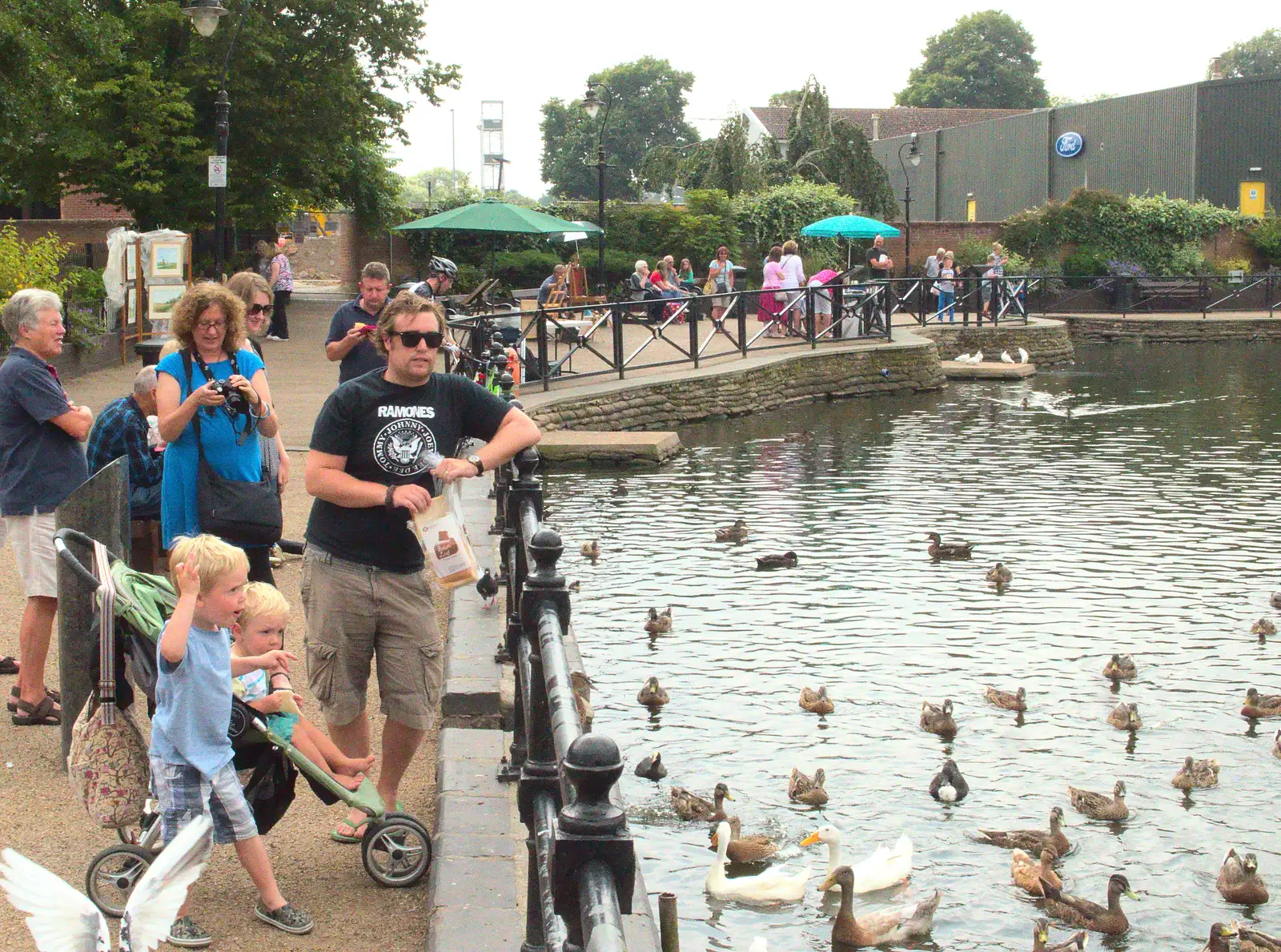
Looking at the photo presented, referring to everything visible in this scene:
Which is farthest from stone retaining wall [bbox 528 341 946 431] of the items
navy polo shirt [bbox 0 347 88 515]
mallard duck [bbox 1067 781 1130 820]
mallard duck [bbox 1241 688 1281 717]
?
navy polo shirt [bbox 0 347 88 515]

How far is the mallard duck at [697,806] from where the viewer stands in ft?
24.3

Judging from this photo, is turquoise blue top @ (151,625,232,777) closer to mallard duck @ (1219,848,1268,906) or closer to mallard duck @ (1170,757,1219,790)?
mallard duck @ (1219,848,1268,906)

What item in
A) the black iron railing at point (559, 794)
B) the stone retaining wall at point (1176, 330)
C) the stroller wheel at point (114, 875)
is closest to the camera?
the black iron railing at point (559, 794)

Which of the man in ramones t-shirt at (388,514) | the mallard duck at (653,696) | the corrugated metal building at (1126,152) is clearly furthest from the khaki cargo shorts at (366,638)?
the corrugated metal building at (1126,152)

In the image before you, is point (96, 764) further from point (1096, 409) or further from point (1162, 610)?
point (1096, 409)

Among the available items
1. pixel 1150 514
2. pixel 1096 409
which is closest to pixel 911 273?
pixel 1096 409

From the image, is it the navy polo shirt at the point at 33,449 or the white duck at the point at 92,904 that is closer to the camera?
the white duck at the point at 92,904

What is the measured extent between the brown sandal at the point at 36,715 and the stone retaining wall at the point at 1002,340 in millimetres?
25920

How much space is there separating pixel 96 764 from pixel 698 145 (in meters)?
42.7

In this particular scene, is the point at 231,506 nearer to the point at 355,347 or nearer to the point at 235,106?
the point at 355,347

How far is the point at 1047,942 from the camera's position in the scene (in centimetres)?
637

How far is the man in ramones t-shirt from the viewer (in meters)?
4.72

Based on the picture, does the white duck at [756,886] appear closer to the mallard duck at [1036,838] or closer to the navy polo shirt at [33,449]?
the mallard duck at [1036,838]

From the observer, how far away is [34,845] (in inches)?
191
